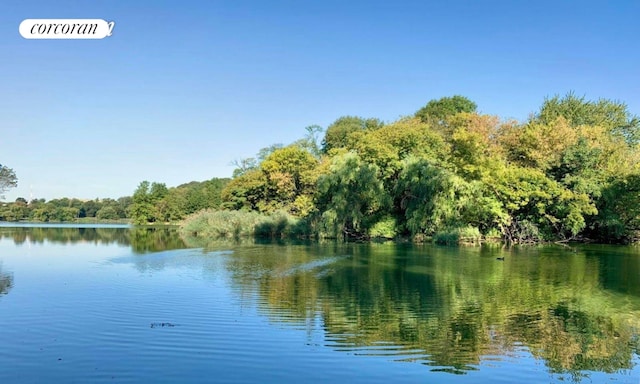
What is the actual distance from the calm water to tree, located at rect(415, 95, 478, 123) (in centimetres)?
4524

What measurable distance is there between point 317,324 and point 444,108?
59142 mm

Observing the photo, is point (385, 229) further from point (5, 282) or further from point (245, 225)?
point (5, 282)

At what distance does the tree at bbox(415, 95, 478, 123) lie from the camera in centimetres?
6588

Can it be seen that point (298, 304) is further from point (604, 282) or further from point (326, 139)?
point (326, 139)

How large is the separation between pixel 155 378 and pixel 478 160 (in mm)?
37773

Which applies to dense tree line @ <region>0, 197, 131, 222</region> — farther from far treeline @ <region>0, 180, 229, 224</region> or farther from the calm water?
the calm water

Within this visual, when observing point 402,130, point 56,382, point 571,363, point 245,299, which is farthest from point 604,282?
point 402,130

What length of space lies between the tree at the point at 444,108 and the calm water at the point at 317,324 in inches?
1781

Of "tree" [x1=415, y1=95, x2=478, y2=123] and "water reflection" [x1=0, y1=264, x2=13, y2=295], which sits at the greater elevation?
"tree" [x1=415, y1=95, x2=478, y2=123]

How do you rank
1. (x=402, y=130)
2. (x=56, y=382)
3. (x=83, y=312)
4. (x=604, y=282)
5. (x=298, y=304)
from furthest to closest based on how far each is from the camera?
(x=402, y=130) → (x=604, y=282) → (x=298, y=304) → (x=83, y=312) → (x=56, y=382)

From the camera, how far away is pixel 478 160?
41.7m

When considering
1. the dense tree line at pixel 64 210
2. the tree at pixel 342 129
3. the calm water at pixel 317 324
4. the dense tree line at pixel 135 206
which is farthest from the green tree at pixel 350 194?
the dense tree line at pixel 64 210

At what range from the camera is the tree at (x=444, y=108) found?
65875 millimetres

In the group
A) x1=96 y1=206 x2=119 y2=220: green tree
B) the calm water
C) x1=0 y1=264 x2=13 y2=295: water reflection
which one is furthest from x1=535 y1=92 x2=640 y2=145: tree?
x1=96 y1=206 x2=119 y2=220: green tree
